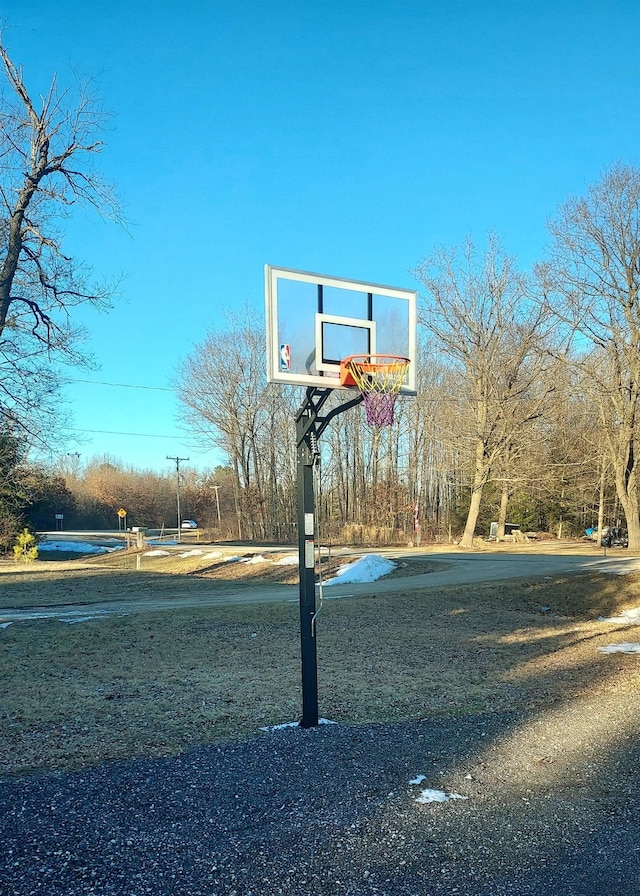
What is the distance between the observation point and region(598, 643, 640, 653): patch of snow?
918cm

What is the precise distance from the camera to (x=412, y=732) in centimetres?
536

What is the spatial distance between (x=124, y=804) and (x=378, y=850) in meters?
1.54

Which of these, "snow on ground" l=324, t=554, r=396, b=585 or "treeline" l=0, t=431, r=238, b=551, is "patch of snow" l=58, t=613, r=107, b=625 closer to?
"snow on ground" l=324, t=554, r=396, b=585

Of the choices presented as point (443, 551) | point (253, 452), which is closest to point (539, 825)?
point (443, 551)

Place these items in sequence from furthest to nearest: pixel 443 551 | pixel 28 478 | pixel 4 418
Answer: pixel 443 551
pixel 28 478
pixel 4 418

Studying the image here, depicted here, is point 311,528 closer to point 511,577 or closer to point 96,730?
point 96,730

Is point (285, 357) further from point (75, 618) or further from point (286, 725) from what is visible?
point (75, 618)

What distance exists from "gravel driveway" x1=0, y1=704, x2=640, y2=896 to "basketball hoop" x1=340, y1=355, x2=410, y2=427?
271 cm

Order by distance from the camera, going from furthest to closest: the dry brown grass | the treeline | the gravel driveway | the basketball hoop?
1. the treeline
2. the basketball hoop
3. the dry brown grass
4. the gravel driveway

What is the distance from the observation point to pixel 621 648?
30.8 ft

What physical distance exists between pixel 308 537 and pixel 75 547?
39.8m

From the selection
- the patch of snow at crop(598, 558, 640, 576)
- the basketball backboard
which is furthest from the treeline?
the basketball backboard

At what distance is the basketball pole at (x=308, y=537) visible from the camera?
5504mm

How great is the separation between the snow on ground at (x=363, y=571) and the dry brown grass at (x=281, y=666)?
3817mm
